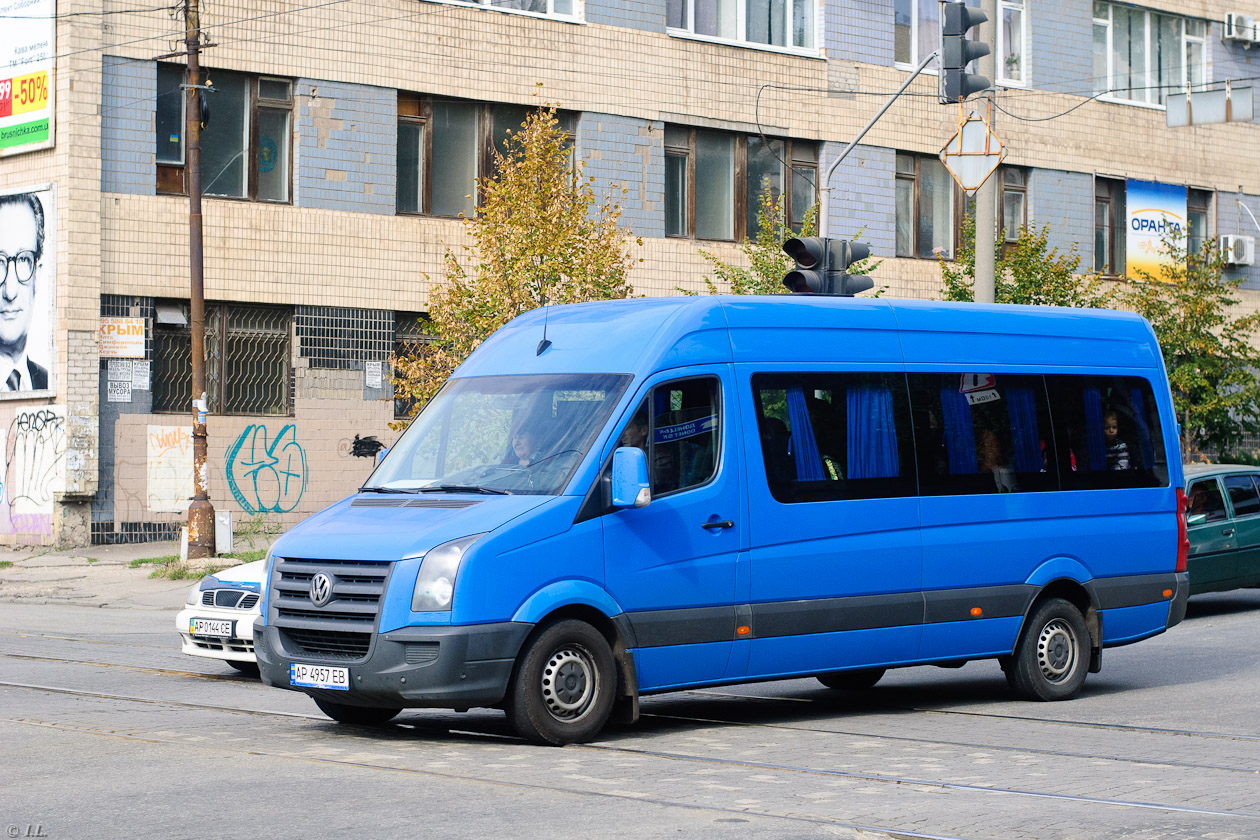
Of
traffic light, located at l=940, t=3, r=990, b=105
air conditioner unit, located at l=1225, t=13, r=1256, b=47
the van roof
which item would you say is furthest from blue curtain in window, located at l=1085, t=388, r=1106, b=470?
air conditioner unit, located at l=1225, t=13, r=1256, b=47

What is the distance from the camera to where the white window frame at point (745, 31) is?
30594mm

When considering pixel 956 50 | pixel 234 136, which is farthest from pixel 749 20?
pixel 956 50

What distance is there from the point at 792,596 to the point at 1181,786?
2.75 meters

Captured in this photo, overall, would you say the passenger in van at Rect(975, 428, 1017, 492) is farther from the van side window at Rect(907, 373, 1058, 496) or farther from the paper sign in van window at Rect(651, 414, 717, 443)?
the paper sign in van window at Rect(651, 414, 717, 443)

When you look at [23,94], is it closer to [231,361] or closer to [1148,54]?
[231,361]

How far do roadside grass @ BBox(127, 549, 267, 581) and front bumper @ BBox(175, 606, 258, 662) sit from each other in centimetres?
945

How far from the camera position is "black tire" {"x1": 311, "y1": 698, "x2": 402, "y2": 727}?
9.74 metres

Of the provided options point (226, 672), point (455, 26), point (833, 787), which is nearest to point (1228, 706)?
point (833, 787)

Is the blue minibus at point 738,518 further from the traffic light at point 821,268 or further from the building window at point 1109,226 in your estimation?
the building window at point 1109,226

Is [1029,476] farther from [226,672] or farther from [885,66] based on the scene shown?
[885,66]

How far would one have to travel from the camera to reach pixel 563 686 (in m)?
8.99

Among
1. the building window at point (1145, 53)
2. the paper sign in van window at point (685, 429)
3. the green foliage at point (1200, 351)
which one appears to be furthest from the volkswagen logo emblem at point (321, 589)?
the building window at point (1145, 53)

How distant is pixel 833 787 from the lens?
7.73 metres

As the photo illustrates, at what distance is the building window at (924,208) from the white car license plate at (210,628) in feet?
76.6
